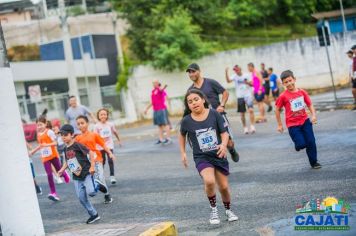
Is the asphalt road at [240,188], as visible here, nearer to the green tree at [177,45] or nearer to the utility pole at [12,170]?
the utility pole at [12,170]

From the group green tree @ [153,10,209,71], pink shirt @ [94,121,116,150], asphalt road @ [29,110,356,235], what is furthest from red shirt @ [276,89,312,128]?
green tree @ [153,10,209,71]

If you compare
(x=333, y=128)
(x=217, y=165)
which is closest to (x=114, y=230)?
(x=217, y=165)

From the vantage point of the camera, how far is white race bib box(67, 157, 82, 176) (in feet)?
32.6

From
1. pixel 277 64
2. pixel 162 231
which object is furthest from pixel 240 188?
pixel 277 64

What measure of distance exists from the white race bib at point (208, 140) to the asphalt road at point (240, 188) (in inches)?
40.1

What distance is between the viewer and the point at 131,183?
13.6m

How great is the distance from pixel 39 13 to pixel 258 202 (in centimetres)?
5364

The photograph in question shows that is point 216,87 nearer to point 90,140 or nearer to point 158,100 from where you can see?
point 90,140

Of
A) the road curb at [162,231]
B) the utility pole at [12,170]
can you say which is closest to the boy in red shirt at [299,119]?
the road curb at [162,231]

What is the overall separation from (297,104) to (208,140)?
3.45m

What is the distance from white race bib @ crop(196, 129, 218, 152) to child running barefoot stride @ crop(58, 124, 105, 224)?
2.56 meters

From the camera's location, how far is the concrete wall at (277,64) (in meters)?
33.7

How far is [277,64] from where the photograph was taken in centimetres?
3622

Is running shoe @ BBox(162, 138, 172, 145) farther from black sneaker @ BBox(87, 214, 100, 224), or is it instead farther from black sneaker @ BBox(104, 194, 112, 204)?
black sneaker @ BBox(87, 214, 100, 224)
